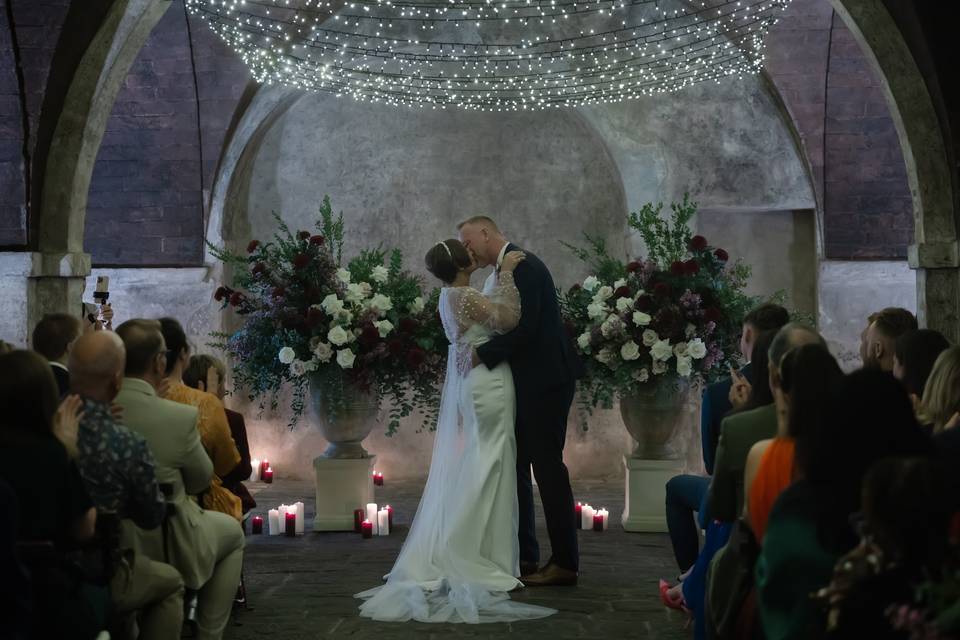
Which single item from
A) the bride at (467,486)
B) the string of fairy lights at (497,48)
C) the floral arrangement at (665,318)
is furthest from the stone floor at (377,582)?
the string of fairy lights at (497,48)

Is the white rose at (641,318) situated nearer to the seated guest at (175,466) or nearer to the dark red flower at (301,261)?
the dark red flower at (301,261)

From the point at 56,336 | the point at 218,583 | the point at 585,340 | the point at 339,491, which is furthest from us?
the point at 339,491

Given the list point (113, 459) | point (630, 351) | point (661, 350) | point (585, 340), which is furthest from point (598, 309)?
point (113, 459)

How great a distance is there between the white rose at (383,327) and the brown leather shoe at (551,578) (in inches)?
79.0

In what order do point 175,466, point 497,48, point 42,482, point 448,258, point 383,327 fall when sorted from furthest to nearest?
1. point 497,48
2. point 383,327
3. point 448,258
4. point 175,466
5. point 42,482

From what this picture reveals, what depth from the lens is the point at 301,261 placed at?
8016 mm

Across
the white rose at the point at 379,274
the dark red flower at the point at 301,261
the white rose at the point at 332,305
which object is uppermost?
the dark red flower at the point at 301,261

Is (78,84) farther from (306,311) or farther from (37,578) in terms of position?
(37,578)

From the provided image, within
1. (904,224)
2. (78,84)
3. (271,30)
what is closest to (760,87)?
(904,224)

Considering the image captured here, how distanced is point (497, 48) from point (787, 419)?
838 centimetres

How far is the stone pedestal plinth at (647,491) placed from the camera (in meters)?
8.23

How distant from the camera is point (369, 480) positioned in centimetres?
848

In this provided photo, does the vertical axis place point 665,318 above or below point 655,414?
above

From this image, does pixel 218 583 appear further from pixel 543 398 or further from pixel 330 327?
pixel 330 327
